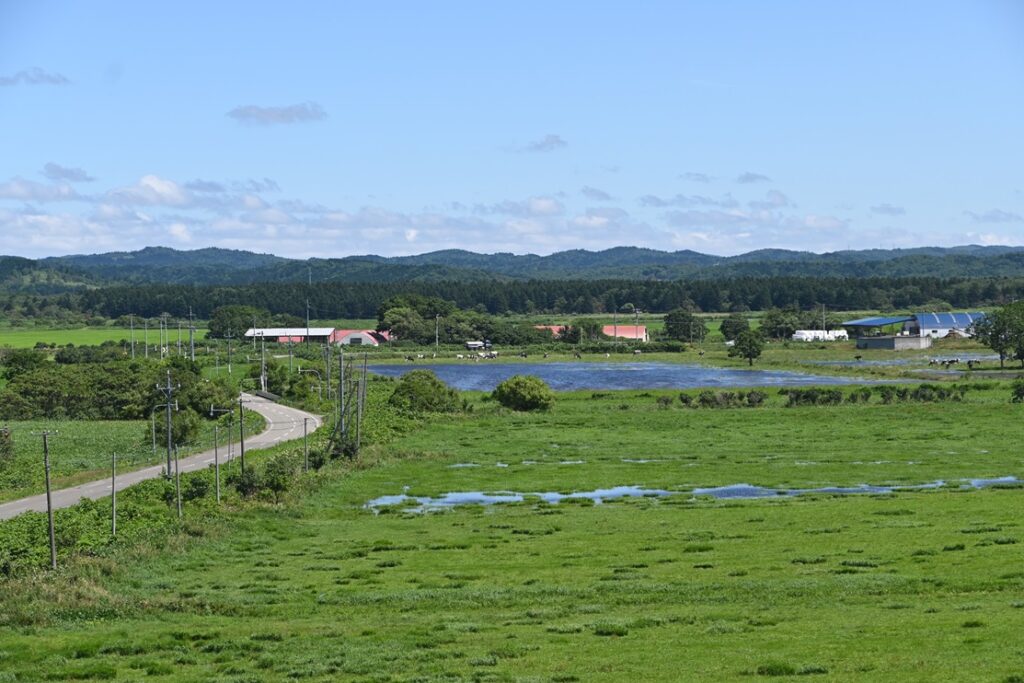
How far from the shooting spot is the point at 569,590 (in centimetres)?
3344

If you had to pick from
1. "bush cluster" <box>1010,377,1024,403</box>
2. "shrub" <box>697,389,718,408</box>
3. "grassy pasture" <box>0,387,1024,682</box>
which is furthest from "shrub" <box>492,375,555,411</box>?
"grassy pasture" <box>0,387,1024,682</box>

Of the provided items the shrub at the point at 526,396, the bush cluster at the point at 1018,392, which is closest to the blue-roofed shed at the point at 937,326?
the bush cluster at the point at 1018,392

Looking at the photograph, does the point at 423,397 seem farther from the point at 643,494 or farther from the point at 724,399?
the point at 643,494

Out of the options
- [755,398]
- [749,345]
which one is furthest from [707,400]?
[749,345]

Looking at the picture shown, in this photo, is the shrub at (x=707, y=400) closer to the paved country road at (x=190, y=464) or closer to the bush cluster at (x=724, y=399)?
the bush cluster at (x=724, y=399)

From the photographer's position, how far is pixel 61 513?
1791 inches

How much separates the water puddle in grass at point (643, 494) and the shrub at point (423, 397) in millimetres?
38692

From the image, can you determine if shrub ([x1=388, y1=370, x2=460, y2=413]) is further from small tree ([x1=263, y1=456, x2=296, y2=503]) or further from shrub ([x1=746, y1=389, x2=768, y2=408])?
small tree ([x1=263, y1=456, x2=296, y2=503])

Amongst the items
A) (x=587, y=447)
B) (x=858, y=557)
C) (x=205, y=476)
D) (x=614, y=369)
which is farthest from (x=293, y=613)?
(x=614, y=369)

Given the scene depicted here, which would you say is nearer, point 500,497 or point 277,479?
point 277,479

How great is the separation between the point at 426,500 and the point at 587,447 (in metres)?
21.2

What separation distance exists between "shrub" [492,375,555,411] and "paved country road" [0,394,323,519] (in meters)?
14.1

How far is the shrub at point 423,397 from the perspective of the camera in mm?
97000

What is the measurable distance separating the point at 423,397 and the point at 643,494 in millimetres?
43154
